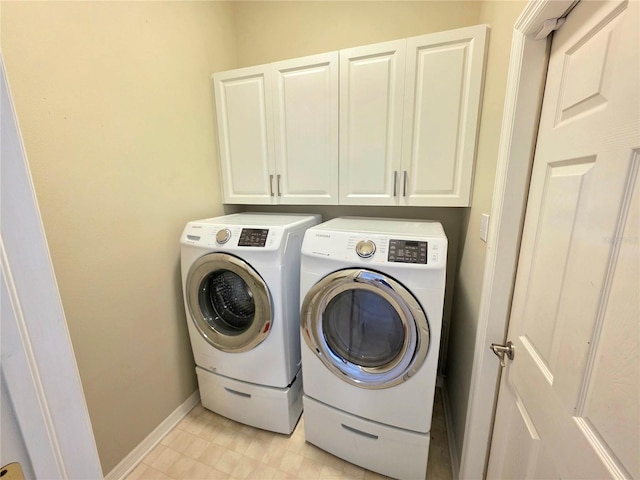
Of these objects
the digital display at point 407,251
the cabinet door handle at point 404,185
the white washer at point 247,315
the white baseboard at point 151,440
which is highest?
the cabinet door handle at point 404,185

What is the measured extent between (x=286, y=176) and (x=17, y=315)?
1475mm

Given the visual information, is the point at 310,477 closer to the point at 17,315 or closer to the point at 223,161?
the point at 17,315

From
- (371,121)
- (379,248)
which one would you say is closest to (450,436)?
(379,248)

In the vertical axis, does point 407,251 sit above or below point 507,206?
below

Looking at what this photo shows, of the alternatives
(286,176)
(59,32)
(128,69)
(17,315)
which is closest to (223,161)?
(286,176)

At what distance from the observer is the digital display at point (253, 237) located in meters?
1.36

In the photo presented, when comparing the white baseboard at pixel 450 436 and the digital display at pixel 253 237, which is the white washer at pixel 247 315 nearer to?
the digital display at pixel 253 237

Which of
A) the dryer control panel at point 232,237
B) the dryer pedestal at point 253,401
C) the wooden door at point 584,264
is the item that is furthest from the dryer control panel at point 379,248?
the dryer pedestal at point 253,401

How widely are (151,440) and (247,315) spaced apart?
34.0 inches

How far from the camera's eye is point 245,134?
1.81m

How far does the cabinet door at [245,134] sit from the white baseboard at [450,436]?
1.76 m

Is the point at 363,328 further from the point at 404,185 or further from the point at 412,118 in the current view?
the point at 412,118

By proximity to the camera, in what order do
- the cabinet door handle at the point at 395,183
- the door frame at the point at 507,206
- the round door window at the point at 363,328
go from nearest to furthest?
the door frame at the point at 507,206 → the round door window at the point at 363,328 → the cabinet door handle at the point at 395,183

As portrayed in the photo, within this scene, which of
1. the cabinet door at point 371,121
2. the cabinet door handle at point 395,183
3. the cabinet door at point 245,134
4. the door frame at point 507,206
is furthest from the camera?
the cabinet door at point 245,134
